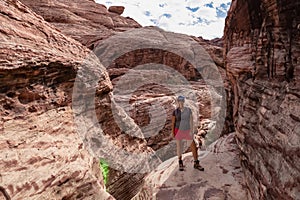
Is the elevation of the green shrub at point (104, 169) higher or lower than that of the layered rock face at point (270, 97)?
lower

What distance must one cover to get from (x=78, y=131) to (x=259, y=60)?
20.4 ft

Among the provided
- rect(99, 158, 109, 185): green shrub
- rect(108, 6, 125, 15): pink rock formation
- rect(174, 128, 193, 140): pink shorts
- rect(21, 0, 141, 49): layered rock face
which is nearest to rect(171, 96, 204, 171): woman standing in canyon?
rect(174, 128, 193, 140): pink shorts

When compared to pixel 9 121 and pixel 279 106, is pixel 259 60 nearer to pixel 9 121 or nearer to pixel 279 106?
pixel 279 106

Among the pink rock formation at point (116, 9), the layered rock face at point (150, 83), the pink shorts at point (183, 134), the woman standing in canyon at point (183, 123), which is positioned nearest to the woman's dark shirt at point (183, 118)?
the woman standing in canyon at point (183, 123)

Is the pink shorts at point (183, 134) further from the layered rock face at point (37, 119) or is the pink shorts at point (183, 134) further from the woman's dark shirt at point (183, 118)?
the layered rock face at point (37, 119)

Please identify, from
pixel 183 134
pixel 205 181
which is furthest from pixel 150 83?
pixel 205 181

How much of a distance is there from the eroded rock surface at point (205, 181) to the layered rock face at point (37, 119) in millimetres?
2356

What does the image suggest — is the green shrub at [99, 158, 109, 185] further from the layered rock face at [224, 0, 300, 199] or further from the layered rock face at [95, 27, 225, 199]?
the layered rock face at [224, 0, 300, 199]

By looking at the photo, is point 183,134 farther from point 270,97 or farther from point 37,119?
point 37,119

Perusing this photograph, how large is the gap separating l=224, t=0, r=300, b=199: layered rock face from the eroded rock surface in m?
0.54

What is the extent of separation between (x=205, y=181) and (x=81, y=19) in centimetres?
4277

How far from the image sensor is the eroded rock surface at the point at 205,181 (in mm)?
6305

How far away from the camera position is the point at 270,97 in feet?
18.9

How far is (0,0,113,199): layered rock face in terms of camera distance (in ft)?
14.7
